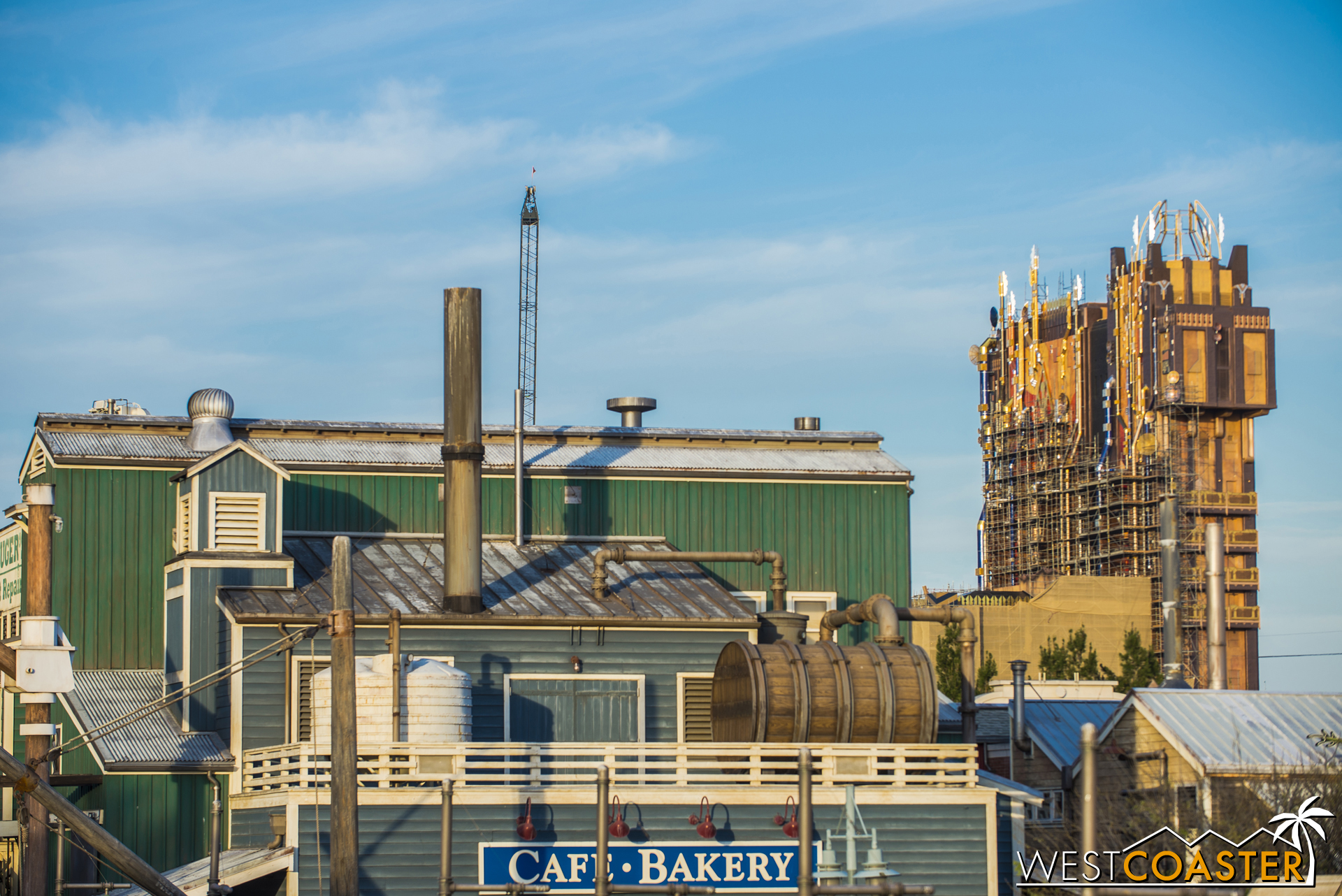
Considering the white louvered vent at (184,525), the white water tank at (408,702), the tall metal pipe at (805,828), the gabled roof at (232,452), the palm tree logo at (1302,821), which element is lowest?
the palm tree logo at (1302,821)

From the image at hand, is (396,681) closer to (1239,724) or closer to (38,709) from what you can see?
(38,709)

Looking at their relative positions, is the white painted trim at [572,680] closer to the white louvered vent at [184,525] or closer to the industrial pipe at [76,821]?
the white louvered vent at [184,525]

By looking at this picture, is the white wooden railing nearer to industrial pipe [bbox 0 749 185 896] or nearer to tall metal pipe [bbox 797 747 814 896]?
industrial pipe [bbox 0 749 185 896]

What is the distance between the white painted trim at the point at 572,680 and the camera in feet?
113

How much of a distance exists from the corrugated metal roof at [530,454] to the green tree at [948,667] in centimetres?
1498

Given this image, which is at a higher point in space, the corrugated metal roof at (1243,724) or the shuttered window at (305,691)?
the shuttered window at (305,691)

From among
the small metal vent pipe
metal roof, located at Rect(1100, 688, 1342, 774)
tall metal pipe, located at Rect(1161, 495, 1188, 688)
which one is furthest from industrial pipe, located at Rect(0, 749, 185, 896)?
the small metal vent pipe

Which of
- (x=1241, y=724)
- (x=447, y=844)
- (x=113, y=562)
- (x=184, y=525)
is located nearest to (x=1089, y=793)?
(x=447, y=844)

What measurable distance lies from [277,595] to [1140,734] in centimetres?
1735

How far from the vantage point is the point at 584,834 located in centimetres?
2948

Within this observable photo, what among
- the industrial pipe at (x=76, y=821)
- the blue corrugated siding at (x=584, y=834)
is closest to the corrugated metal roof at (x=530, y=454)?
the blue corrugated siding at (x=584, y=834)

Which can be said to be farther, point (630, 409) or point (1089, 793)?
point (630, 409)

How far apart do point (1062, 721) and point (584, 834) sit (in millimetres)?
17239

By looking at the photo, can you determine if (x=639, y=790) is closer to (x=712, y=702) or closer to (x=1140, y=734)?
(x=712, y=702)
